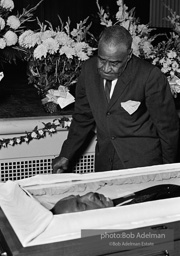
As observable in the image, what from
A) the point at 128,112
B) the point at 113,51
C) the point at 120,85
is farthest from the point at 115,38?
the point at 128,112

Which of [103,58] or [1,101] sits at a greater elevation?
[103,58]

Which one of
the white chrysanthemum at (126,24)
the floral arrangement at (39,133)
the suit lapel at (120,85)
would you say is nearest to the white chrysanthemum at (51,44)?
the floral arrangement at (39,133)

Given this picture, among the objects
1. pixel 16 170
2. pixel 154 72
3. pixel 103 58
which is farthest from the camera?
pixel 16 170

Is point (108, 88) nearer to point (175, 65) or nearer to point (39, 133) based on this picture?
point (39, 133)

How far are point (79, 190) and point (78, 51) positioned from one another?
6.60 ft

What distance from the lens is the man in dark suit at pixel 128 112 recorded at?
2814 millimetres

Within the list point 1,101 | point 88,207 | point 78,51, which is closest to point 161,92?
point 78,51

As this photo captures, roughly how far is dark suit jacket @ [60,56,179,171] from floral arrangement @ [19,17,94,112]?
0.58 metres

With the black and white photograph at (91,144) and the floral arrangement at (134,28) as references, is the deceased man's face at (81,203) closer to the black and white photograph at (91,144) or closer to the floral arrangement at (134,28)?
the black and white photograph at (91,144)

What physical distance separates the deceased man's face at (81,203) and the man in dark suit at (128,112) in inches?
43.2

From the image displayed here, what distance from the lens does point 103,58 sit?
104 inches

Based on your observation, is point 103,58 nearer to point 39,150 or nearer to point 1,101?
point 39,150

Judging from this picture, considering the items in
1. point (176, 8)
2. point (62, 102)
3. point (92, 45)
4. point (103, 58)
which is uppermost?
point (103, 58)

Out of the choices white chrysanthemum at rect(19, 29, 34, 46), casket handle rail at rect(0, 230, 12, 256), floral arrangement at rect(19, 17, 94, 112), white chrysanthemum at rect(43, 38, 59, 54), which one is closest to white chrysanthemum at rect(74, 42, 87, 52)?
floral arrangement at rect(19, 17, 94, 112)
